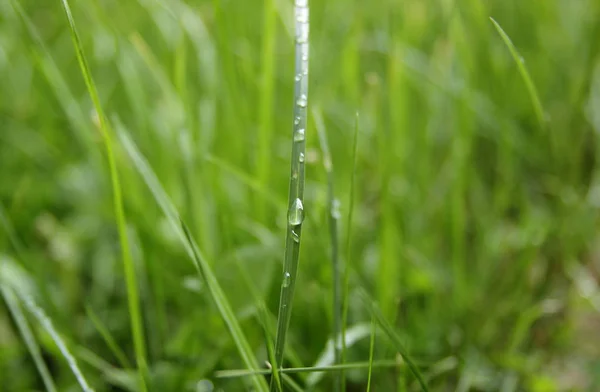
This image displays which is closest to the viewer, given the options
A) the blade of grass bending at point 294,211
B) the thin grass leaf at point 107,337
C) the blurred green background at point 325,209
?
the blade of grass bending at point 294,211

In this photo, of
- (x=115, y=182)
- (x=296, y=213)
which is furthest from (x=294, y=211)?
(x=115, y=182)

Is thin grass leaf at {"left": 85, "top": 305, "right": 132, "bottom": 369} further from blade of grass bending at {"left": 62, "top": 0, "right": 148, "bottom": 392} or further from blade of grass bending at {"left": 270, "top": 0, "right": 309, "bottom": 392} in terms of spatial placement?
blade of grass bending at {"left": 270, "top": 0, "right": 309, "bottom": 392}

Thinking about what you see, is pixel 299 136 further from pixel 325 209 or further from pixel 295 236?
pixel 325 209

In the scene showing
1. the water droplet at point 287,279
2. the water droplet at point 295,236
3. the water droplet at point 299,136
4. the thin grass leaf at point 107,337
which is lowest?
the thin grass leaf at point 107,337

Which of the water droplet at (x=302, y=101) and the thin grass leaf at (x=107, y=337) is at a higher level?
the water droplet at (x=302, y=101)

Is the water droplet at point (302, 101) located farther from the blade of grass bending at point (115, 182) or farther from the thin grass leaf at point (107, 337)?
the thin grass leaf at point (107, 337)

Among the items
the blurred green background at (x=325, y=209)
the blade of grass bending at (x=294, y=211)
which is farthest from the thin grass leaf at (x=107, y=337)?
the blade of grass bending at (x=294, y=211)
